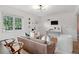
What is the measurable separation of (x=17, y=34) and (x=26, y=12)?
0.45 meters

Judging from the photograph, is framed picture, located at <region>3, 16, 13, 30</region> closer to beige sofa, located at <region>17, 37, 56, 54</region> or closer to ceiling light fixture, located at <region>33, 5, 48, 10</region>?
beige sofa, located at <region>17, 37, 56, 54</region>

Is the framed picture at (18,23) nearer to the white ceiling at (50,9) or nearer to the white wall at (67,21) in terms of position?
the white ceiling at (50,9)

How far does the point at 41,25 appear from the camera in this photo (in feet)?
6.33

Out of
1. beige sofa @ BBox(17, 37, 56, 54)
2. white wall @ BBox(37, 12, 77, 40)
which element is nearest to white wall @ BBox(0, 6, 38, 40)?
beige sofa @ BBox(17, 37, 56, 54)

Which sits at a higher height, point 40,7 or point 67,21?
point 40,7

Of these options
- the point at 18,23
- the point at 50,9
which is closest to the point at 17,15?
the point at 18,23

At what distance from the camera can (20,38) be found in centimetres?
186

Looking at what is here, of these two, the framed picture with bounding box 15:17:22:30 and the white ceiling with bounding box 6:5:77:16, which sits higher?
the white ceiling with bounding box 6:5:77:16

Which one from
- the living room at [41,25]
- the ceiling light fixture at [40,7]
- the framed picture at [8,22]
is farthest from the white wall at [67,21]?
the framed picture at [8,22]

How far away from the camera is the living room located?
6.09 feet

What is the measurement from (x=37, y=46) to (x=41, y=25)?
0.40 meters

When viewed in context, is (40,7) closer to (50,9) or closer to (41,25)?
(50,9)
